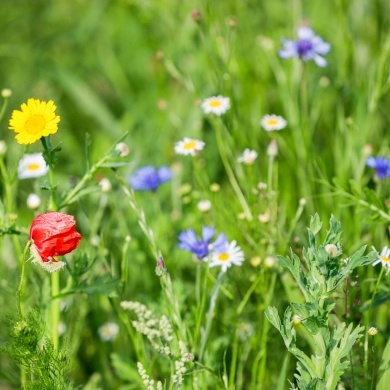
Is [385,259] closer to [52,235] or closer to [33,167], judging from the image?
[52,235]

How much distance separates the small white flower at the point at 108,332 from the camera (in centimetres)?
144

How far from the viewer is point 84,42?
8.26 ft

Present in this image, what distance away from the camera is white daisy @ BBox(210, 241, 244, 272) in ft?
4.00

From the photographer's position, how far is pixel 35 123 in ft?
3.44

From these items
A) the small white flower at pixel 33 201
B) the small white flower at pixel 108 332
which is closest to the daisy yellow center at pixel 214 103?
the small white flower at pixel 33 201

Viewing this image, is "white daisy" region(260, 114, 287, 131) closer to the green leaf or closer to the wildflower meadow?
the wildflower meadow

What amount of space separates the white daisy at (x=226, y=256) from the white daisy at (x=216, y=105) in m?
0.32

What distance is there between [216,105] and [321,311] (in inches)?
26.2

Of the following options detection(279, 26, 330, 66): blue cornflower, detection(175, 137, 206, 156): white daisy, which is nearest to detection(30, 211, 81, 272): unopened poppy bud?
detection(175, 137, 206, 156): white daisy

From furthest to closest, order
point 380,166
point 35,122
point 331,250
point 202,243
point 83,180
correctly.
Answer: point 380,166 → point 202,243 → point 83,180 → point 35,122 → point 331,250

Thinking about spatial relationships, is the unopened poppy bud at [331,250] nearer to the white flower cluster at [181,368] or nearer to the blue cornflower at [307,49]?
the white flower cluster at [181,368]

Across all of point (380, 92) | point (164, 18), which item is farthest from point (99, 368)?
point (164, 18)

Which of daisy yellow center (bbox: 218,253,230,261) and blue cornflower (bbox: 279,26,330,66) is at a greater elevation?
blue cornflower (bbox: 279,26,330,66)

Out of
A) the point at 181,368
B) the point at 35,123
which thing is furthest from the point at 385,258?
the point at 35,123
